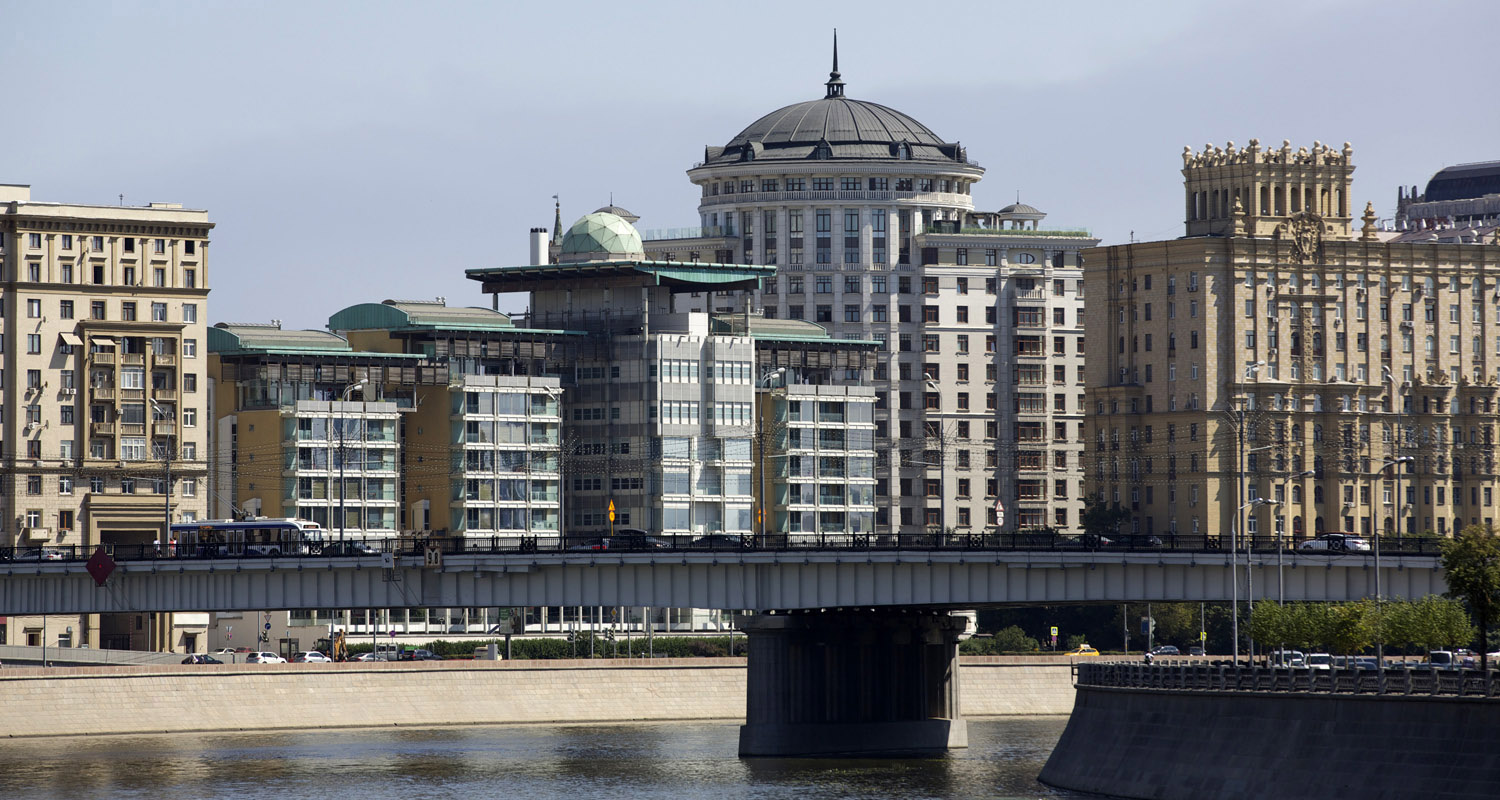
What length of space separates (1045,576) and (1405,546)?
26453mm

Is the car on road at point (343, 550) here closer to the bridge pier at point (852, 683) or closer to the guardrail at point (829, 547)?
the guardrail at point (829, 547)

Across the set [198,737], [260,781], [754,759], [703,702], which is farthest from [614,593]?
[703,702]

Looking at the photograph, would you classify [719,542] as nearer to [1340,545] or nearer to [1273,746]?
[1340,545]

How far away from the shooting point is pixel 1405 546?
15400 cm

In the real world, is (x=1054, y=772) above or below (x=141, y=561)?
below

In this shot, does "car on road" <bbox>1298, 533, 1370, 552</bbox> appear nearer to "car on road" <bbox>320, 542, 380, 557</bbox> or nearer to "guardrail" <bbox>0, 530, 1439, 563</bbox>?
"guardrail" <bbox>0, 530, 1439, 563</bbox>

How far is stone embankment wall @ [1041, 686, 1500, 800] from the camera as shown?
94.2 m

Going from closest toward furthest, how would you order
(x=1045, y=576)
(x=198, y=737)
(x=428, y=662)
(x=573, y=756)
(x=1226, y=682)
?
(x=1226, y=682) → (x=1045, y=576) → (x=573, y=756) → (x=198, y=737) → (x=428, y=662)

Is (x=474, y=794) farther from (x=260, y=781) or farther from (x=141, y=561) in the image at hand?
(x=141, y=561)

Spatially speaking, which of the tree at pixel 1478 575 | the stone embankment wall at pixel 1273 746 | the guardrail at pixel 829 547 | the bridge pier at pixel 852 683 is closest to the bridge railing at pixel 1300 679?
the stone embankment wall at pixel 1273 746

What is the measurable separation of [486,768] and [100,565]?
21.6 meters

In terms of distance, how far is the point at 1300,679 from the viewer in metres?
108

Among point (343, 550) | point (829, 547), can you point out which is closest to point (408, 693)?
point (343, 550)

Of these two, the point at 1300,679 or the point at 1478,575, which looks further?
the point at 1300,679
